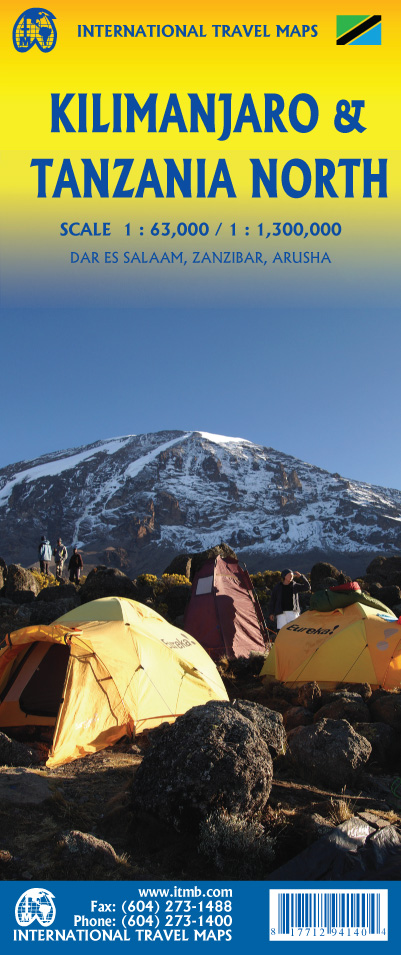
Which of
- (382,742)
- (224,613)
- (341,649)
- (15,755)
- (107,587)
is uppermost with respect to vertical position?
(15,755)

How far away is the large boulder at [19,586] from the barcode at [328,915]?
731 inches

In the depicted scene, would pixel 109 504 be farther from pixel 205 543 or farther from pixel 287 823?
pixel 287 823

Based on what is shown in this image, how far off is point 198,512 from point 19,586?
5098 inches

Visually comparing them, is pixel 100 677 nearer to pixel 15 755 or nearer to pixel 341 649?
pixel 15 755

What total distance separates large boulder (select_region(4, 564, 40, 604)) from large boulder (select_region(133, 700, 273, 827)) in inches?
662

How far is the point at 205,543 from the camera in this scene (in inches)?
4968

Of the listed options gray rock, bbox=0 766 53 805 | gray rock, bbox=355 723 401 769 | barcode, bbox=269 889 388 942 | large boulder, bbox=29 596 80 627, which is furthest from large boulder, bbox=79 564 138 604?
barcode, bbox=269 889 388 942

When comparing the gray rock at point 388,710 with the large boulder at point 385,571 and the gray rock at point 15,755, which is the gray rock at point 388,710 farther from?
the large boulder at point 385,571

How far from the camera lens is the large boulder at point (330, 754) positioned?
6223mm

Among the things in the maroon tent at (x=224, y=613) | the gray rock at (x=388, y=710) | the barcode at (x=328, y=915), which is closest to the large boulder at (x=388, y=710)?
the gray rock at (x=388, y=710)

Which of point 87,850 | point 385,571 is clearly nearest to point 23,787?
point 87,850

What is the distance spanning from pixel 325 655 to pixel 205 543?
116274 millimetres

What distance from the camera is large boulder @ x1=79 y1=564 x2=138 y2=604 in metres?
19.8

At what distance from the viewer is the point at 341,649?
10273 mm
